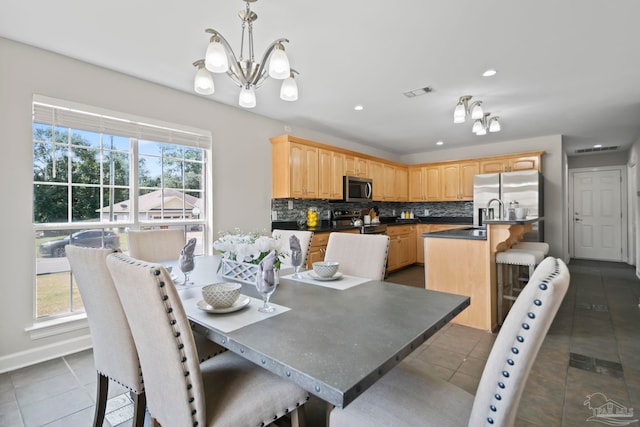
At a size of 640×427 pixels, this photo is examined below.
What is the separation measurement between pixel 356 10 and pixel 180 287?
1987mm

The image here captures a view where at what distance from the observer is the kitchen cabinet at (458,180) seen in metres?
5.82

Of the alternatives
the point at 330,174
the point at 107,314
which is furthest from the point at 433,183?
the point at 107,314

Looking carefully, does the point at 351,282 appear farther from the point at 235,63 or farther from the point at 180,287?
the point at 235,63

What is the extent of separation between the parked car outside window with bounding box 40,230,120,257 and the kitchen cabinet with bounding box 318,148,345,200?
2.61 metres

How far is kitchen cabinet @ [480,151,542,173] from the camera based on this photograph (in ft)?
17.0

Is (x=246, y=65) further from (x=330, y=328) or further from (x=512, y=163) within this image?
(x=512, y=163)

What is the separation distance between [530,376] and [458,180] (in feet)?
14.4

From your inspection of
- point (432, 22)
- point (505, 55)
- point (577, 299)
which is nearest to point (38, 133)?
point (432, 22)

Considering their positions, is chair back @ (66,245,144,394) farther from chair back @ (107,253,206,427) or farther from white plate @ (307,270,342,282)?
white plate @ (307,270,342,282)

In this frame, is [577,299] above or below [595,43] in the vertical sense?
below

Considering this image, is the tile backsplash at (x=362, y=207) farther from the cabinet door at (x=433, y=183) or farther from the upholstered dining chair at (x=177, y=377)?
the upholstered dining chair at (x=177, y=377)

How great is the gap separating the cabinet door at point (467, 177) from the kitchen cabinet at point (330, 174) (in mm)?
2585

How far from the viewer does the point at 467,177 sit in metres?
5.86

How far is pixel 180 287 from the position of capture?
5.23 ft
